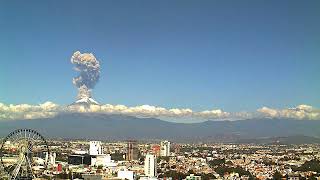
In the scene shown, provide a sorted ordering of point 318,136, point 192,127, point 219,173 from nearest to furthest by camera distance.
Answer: point 219,173
point 318,136
point 192,127

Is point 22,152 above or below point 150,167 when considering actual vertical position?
above

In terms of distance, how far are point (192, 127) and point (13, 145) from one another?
404 ft

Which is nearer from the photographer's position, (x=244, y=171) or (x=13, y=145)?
(x=13, y=145)

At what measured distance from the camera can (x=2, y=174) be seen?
22.2 m

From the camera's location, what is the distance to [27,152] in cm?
2162

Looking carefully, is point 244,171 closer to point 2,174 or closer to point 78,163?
point 78,163

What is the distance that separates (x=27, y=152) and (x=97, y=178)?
15.1ft

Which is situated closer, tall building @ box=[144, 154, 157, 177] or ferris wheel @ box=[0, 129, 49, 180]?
ferris wheel @ box=[0, 129, 49, 180]

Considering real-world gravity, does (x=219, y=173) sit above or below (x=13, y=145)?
below

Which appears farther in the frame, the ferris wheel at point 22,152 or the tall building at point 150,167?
the tall building at point 150,167

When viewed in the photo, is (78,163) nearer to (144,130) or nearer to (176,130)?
(144,130)

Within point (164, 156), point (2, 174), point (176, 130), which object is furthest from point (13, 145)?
point (176, 130)

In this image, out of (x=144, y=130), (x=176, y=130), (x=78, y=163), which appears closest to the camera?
(x=78, y=163)

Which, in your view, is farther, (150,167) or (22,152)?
(150,167)
